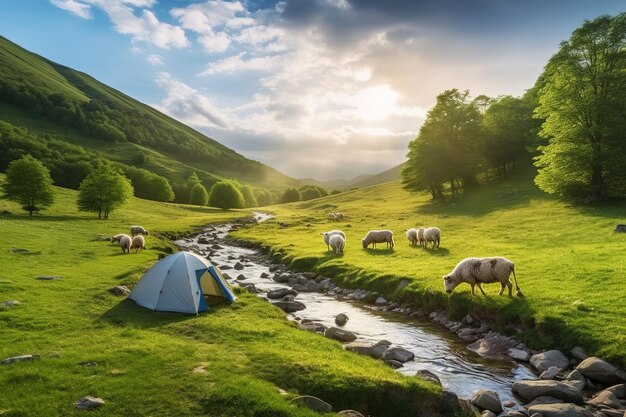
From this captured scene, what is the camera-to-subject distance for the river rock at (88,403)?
11383 mm

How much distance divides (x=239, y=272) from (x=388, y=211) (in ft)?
154

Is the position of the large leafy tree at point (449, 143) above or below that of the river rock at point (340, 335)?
above

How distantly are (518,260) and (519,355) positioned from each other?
13.5 meters

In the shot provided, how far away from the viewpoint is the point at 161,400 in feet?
39.1

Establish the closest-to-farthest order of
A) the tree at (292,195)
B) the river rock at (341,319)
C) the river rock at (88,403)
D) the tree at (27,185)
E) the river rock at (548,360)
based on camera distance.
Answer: the river rock at (88,403) → the river rock at (548,360) → the river rock at (341,319) → the tree at (27,185) → the tree at (292,195)

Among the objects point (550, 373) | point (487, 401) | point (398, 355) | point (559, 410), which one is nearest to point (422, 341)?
point (398, 355)

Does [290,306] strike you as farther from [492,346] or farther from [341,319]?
[492,346]

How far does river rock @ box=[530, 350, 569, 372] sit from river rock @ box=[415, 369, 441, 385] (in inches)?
188

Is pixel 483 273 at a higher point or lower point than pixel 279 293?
higher

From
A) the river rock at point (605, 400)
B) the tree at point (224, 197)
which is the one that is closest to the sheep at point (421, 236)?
the river rock at point (605, 400)

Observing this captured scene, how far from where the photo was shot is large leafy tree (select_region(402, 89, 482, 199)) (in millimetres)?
76188

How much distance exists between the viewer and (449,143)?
77500 mm

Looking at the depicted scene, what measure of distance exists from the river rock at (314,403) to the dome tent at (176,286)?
10.7 m

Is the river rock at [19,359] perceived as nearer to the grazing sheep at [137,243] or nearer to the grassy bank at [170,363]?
the grassy bank at [170,363]
